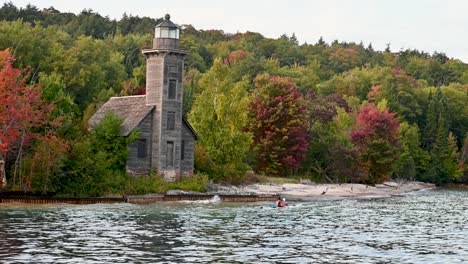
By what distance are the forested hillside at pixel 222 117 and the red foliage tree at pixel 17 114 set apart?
99mm

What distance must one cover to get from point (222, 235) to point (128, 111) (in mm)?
32240

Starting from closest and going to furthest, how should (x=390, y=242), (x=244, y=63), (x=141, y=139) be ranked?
(x=390, y=242)
(x=141, y=139)
(x=244, y=63)

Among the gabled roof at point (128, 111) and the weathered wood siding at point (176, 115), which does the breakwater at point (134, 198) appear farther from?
the gabled roof at point (128, 111)

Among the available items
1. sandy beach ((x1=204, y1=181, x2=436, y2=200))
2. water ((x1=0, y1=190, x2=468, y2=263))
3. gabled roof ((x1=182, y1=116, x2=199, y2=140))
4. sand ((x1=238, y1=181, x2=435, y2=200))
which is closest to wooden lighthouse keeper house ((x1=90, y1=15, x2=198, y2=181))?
gabled roof ((x1=182, y1=116, x2=199, y2=140))

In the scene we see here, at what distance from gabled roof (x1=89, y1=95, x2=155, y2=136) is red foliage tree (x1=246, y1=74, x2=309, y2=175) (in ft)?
63.3

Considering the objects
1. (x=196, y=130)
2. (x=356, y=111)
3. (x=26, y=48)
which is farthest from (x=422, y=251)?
(x=356, y=111)

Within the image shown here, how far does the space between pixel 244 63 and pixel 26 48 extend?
6148cm

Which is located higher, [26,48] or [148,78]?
[26,48]

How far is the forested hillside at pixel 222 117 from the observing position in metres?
55.8

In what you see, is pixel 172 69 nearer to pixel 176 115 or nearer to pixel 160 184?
pixel 176 115

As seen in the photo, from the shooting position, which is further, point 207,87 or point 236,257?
point 207,87

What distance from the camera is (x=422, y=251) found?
115ft

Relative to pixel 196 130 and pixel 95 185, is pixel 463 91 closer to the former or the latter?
pixel 196 130

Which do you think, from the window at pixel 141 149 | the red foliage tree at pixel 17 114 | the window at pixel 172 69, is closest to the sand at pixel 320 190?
the window at pixel 141 149
